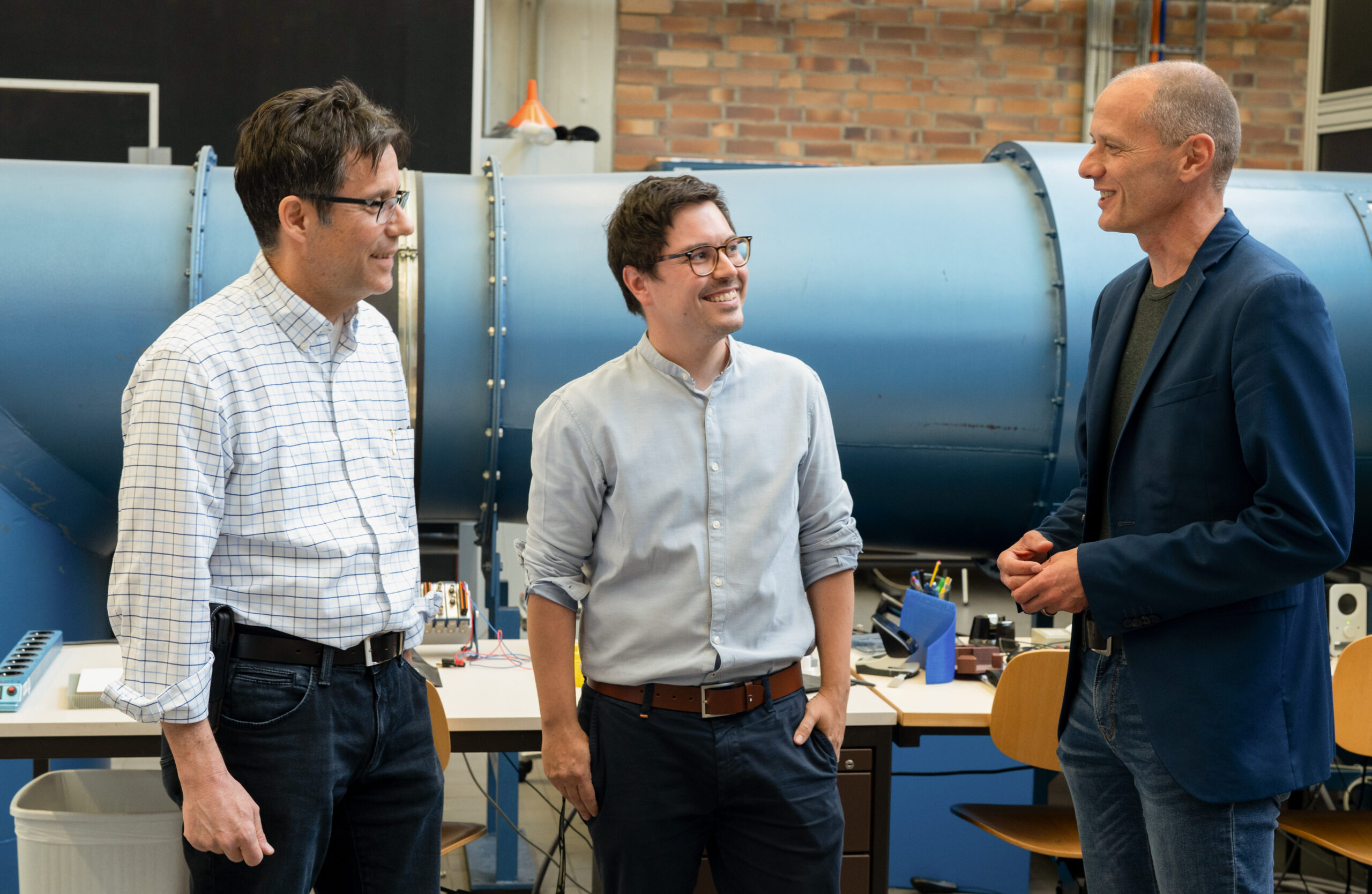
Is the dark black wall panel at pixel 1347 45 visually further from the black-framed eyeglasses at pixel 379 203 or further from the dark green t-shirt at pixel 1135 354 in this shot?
the black-framed eyeglasses at pixel 379 203

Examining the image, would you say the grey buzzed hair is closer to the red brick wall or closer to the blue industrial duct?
the blue industrial duct

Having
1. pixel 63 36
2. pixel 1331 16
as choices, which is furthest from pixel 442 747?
Result: pixel 1331 16

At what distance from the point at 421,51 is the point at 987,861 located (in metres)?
3.25

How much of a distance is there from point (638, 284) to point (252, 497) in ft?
1.92

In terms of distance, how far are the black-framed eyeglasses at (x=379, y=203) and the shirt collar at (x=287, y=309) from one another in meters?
0.12

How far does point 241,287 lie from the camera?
1.43m

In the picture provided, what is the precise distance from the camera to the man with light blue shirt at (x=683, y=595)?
1.51m

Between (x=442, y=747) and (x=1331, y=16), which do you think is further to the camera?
(x=1331, y=16)

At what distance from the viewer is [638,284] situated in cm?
162

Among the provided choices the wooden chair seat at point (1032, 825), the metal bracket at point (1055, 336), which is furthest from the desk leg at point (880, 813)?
the metal bracket at point (1055, 336)

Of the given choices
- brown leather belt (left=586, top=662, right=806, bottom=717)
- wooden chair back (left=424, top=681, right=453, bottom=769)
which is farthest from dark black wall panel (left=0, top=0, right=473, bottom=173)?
brown leather belt (left=586, top=662, right=806, bottom=717)

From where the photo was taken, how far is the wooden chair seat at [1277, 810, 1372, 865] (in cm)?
241

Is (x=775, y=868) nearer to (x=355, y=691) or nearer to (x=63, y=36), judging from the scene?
(x=355, y=691)

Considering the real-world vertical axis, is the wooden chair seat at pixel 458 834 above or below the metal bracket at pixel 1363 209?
below
